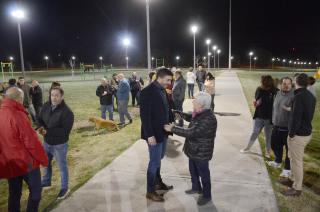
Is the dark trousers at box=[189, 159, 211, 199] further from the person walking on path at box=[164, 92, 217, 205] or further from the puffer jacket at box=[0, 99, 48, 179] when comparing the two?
the puffer jacket at box=[0, 99, 48, 179]

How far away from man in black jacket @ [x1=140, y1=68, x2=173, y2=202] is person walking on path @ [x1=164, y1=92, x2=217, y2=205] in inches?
8.2

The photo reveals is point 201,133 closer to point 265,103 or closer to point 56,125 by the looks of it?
point 56,125

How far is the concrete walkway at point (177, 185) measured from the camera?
177 inches

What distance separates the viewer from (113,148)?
771 centimetres

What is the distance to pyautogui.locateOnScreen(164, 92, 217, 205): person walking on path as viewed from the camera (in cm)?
417

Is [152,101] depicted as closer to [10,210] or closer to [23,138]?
[23,138]

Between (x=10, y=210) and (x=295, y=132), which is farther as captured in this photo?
(x=295, y=132)

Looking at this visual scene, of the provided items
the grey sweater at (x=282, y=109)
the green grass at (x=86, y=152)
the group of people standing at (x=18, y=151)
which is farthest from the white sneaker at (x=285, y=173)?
the group of people standing at (x=18, y=151)

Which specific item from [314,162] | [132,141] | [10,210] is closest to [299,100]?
[314,162]

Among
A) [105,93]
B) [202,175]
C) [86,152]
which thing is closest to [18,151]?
[202,175]

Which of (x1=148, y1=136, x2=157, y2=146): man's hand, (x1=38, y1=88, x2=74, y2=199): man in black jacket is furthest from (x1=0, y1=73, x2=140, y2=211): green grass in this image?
(x1=148, y1=136, x2=157, y2=146): man's hand

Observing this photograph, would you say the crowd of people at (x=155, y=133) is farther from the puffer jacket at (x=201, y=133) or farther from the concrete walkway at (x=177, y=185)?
the concrete walkway at (x=177, y=185)

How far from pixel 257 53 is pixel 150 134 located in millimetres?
116975

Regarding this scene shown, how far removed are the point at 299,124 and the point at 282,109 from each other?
42.9 inches
